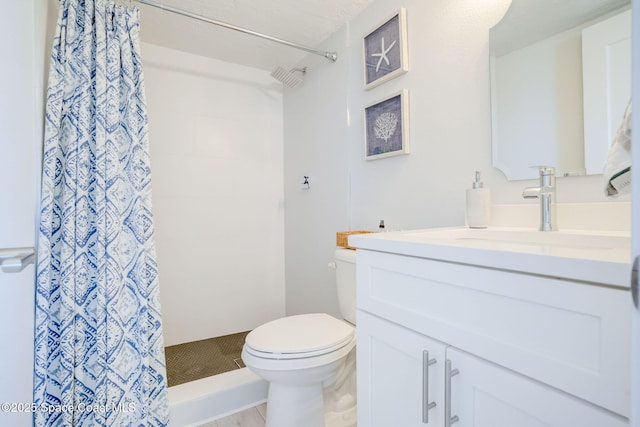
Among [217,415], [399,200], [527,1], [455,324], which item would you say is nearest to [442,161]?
[399,200]

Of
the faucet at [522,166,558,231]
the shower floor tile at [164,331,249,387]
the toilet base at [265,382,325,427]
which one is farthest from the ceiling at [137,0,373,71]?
the shower floor tile at [164,331,249,387]

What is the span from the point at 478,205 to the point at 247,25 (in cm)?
176

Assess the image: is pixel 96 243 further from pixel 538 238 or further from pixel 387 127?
pixel 538 238

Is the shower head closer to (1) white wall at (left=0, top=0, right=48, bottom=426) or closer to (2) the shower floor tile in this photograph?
(1) white wall at (left=0, top=0, right=48, bottom=426)

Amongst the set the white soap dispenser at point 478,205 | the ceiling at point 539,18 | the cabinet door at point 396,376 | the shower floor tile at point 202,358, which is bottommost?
the shower floor tile at point 202,358

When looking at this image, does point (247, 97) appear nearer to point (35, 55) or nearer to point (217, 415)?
point (35, 55)

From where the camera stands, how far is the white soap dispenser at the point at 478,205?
1107mm

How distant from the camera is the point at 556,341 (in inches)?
19.3

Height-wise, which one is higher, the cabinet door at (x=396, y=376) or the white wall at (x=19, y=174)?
the white wall at (x=19, y=174)

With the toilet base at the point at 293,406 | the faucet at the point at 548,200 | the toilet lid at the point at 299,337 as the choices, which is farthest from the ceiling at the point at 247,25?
the toilet base at the point at 293,406

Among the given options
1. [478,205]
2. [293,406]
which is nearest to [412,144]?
[478,205]

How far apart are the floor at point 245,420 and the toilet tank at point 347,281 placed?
65 centimetres

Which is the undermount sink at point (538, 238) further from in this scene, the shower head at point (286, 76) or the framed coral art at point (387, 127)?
the shower head at point (286, 76)

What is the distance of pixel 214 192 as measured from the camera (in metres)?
2.33
